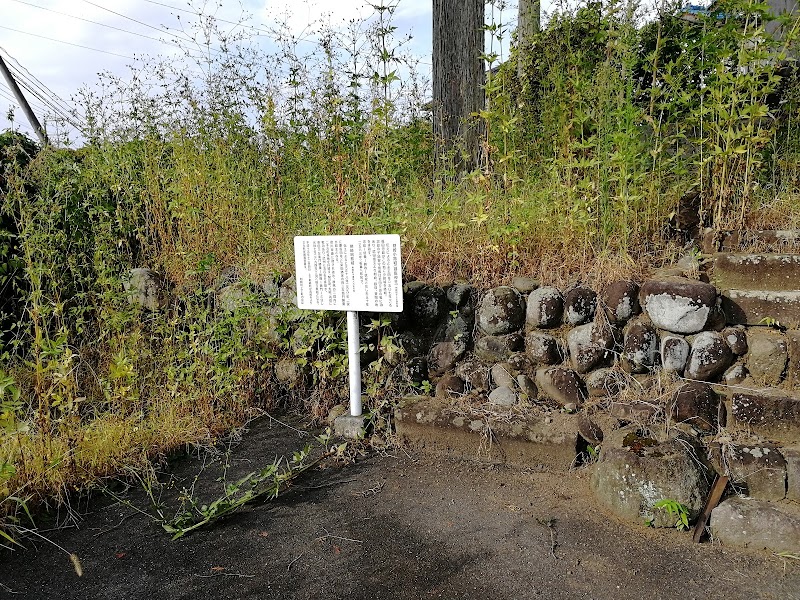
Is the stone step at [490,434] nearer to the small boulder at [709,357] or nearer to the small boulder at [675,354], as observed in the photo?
the small boulder at [675,354]

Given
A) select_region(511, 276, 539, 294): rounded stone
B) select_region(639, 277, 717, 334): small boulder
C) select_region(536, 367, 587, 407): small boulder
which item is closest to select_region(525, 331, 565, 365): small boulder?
select_region(536, 367, 587, 407): small boulder

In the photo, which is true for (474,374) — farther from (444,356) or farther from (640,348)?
(640,348)

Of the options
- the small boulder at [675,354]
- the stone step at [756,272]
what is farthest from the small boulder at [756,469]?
the stone step at [756,272]

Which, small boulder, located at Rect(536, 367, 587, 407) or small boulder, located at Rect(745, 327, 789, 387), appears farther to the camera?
small boulder, located at Rect(536, 367, 587, 407)

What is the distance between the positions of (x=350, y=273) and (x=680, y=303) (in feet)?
6.22

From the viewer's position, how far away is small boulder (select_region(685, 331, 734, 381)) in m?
3.32

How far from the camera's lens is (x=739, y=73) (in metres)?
3.71

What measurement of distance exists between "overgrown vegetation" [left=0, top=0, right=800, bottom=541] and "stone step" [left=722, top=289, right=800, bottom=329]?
577mm

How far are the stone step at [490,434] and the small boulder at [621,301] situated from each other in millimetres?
674

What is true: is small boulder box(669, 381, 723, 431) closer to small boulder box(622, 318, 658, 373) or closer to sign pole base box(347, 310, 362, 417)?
small boulder box(622, 318, 658, 373)

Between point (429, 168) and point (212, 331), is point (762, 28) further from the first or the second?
point (212, 331)

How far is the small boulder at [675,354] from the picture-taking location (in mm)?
3406

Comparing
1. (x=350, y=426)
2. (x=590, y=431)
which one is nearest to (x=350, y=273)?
(x=350, y=426)

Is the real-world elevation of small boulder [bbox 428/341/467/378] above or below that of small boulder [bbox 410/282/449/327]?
below
